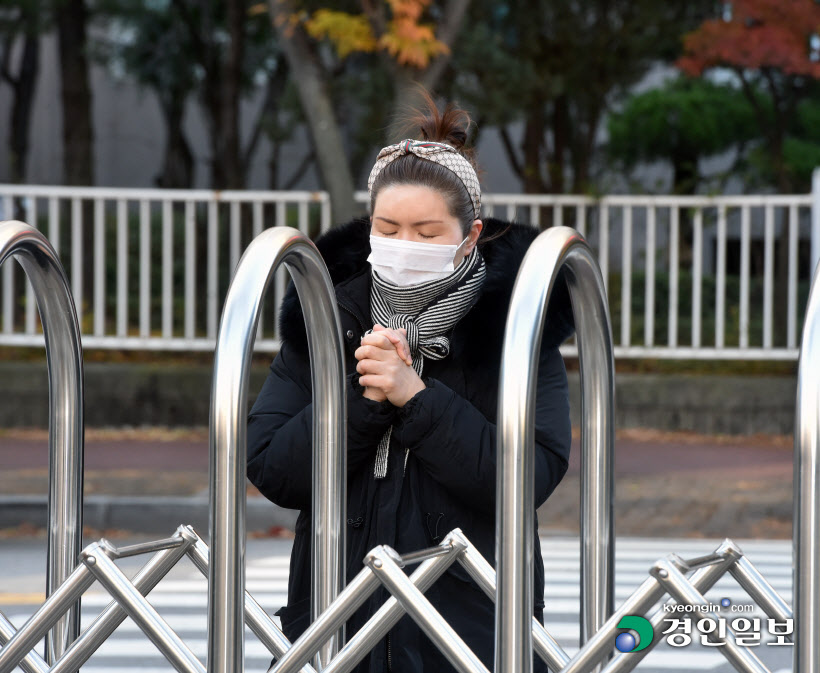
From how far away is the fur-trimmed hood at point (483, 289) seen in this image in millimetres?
2459

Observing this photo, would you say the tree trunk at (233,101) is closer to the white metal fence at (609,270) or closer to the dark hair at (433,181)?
the white metal fence at (609,270)

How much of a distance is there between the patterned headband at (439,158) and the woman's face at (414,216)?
57 mm

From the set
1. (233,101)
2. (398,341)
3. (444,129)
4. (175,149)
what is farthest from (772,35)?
(175,149)

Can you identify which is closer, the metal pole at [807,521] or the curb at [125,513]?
the metal pole at [807,521]

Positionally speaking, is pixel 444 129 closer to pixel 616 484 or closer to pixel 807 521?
pixel 807 521

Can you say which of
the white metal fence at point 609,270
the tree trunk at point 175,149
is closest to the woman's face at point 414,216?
the white metal fence at point 609,270

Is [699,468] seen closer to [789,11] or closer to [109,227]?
[789,11]

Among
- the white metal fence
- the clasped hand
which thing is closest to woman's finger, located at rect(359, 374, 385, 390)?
the clasped hand

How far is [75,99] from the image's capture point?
15203 mm

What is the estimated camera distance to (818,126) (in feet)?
55.1

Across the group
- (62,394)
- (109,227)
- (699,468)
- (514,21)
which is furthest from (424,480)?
(109,227)

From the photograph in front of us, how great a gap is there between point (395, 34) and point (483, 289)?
6.36m

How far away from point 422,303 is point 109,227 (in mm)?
14110

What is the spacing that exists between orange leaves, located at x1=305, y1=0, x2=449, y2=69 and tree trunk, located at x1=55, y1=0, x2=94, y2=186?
682 cm
